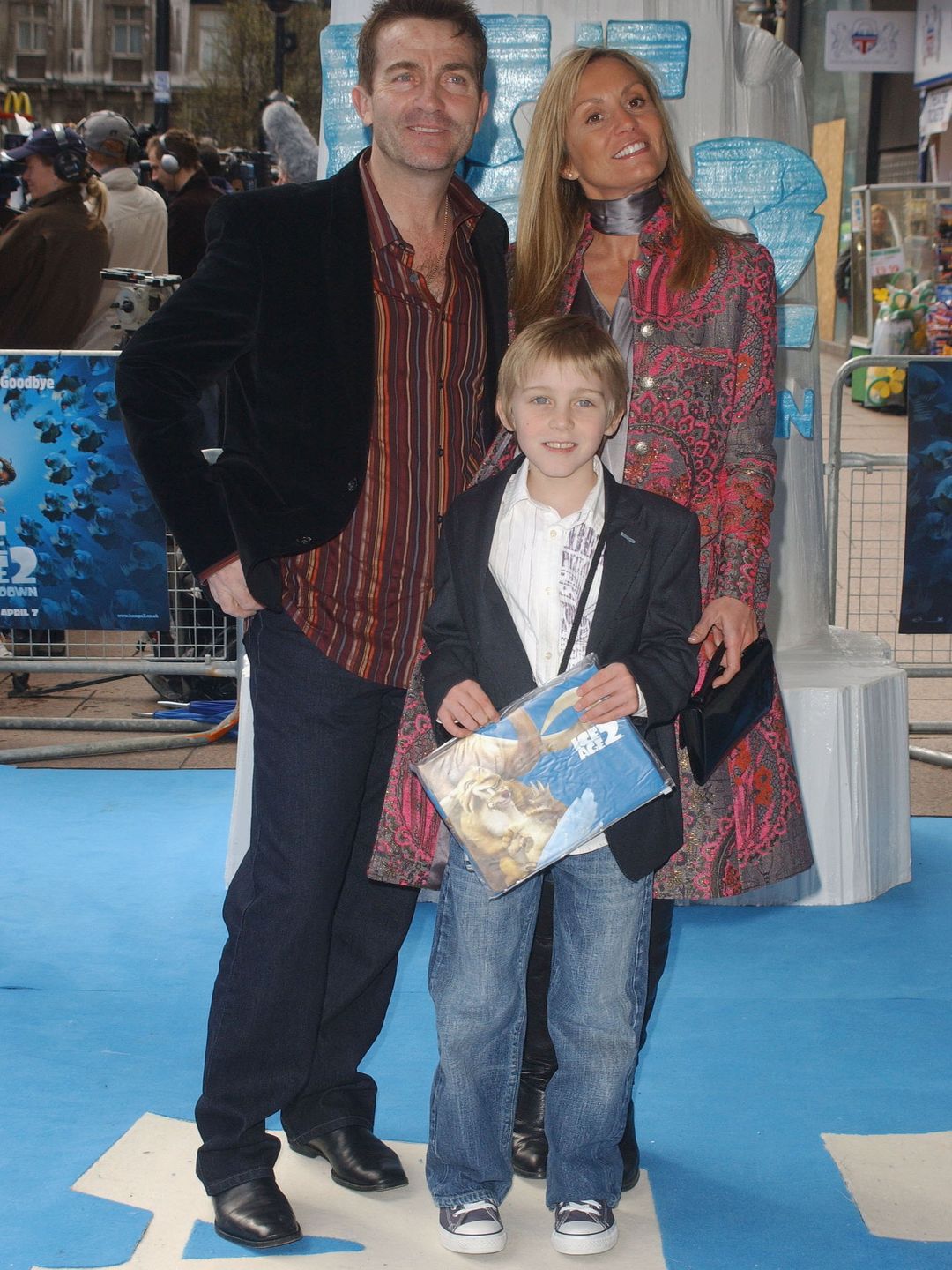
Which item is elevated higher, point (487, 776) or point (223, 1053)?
point (487, 776)

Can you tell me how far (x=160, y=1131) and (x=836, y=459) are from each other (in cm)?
367

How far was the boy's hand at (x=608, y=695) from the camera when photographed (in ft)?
7.70

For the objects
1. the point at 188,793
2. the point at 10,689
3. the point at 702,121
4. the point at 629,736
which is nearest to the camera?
the point at 629,736

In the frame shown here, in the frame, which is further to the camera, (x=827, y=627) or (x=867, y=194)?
(x=867, y=194)

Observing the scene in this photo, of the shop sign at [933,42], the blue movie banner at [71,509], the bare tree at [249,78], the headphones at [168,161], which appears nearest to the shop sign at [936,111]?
the shop sign at [933,42]

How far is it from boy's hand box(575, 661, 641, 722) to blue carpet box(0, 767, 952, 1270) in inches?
38.6

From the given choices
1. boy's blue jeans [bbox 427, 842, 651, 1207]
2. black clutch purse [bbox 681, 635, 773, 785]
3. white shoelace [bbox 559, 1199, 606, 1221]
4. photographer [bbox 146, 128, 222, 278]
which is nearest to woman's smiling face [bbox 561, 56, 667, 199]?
black clutch purse [bbox 681, 635, 773, 785]

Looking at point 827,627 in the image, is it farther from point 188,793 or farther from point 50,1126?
point 50,1126

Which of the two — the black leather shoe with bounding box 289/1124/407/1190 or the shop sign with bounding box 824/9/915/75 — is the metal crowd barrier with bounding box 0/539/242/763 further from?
the shop sign with bounding box 824/9/915/75

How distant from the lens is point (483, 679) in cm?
248

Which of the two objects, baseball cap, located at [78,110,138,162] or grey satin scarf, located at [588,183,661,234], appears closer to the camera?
grey satin scarf, located at [588,183,661,234]

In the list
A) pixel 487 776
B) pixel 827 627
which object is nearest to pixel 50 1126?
pixel 487 776

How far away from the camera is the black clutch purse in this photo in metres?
2.46

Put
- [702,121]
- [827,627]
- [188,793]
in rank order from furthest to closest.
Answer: [188,793] → [827,627] → [702,121]
